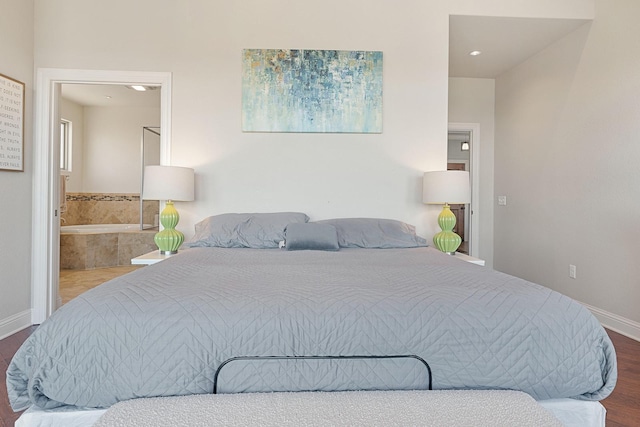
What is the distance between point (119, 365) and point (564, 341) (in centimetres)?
137

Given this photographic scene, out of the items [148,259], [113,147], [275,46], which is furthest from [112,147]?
[148,259]

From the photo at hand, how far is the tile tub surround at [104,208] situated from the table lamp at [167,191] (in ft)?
11.3

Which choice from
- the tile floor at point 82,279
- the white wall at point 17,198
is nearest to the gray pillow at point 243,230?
the white wall at point 17,198

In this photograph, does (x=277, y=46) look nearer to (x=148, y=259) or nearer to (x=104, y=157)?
(x=148, y=259)

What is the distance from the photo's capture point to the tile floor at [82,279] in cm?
376

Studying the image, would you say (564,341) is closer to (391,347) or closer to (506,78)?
(391,347)

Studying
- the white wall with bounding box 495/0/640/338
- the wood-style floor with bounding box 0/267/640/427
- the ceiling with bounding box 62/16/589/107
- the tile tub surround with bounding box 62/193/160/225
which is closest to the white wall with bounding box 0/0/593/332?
the ceiling with bounding box 62/16/589/107

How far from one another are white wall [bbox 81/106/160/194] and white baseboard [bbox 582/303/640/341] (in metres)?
6.37

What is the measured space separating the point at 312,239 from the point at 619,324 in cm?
255

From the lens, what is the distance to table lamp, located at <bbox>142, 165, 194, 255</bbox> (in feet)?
8.57

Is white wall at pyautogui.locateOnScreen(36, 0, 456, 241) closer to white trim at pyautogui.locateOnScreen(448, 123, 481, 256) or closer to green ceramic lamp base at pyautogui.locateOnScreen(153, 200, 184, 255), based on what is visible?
green ceramic lamp base at pyautogui.locateOnScreen(153, 200, 184, 255)

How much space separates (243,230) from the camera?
8.51 feet

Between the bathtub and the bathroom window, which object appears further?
the bathroom window

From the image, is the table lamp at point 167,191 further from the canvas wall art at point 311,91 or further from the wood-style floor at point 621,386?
the wood-style floor at point 621,386
